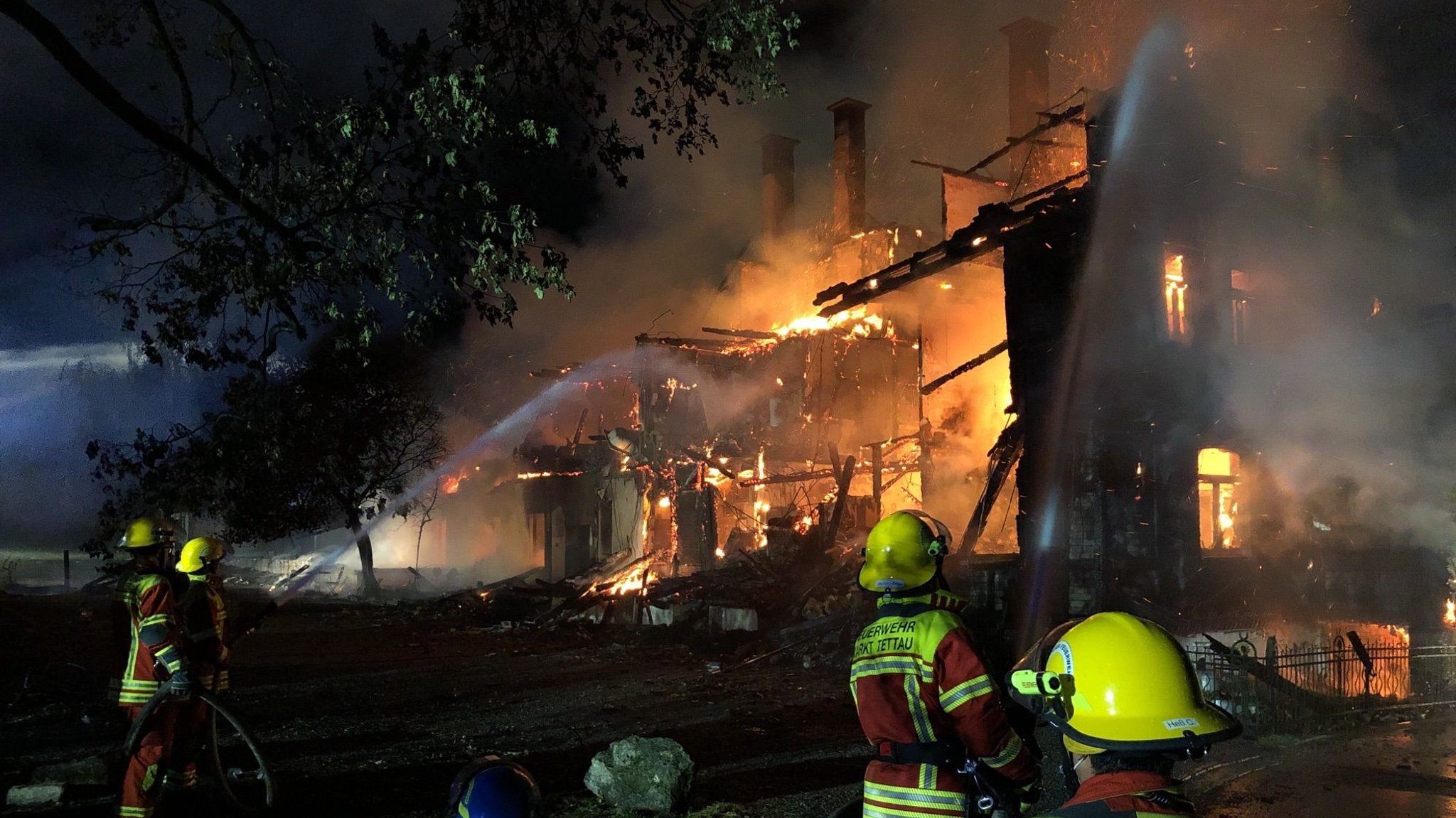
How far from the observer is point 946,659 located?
114 inches

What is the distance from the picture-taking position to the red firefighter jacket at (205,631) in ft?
20.5

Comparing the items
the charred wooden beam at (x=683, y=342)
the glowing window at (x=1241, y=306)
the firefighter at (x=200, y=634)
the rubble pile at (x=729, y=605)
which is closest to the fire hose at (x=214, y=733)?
the firefighter at (x=200, y=634)

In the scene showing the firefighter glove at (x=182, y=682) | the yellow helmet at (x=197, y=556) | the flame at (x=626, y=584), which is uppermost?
the yellow helmet at (x=197, y=556)

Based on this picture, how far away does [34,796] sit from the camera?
619 cm

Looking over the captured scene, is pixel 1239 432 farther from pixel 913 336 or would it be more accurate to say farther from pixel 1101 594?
pixel 913 336

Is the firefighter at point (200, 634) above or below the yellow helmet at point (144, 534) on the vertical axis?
below

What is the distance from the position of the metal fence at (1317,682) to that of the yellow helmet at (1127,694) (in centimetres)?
688

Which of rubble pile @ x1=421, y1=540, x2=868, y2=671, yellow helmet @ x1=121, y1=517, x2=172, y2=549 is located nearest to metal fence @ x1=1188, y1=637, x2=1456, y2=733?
rubble pile @ x1=421, y1=540, x2=868, y2=671

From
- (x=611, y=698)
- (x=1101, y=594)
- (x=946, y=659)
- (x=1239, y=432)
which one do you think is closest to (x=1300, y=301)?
(x=1239, y=432)

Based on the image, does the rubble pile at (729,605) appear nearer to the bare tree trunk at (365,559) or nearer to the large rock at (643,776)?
the bare tree trunk at (365,559)

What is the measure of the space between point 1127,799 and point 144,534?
21.0 ft

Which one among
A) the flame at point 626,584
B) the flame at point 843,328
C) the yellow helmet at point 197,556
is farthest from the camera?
the flame at point 843,328

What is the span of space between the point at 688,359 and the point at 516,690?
567 inches

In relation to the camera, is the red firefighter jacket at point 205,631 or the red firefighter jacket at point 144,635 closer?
the red firefighter jacket at point 144,635
